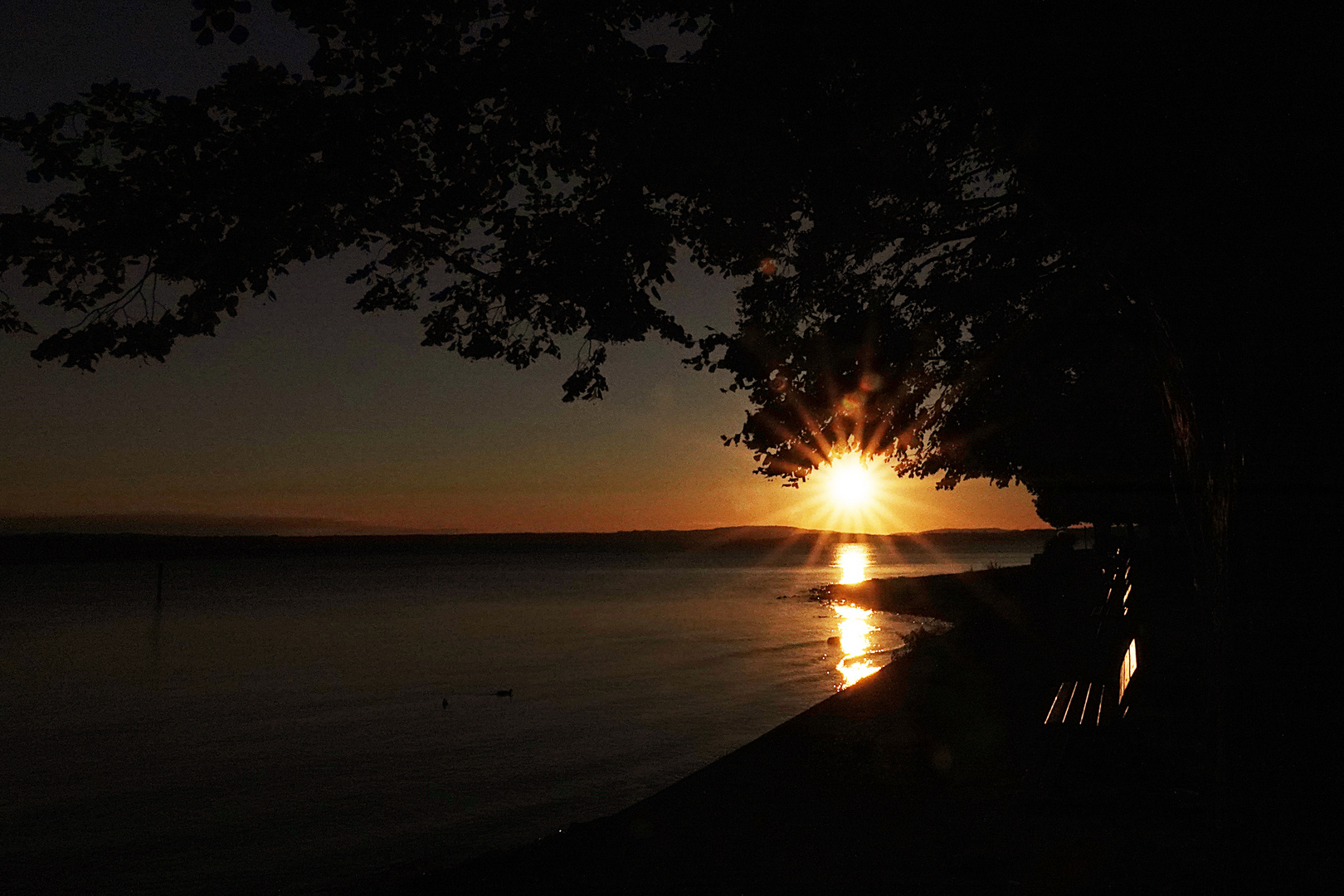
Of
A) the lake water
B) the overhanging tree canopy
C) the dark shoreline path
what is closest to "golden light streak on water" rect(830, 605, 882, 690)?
the lake water

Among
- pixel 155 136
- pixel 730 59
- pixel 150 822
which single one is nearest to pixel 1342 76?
pixel 730 59

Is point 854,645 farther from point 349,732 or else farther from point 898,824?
point 898,824

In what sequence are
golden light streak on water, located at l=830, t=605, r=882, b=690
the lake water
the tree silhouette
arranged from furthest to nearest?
golden light streak on water, located at l=830, t=605, r=882, b=690 < the lake water < the tree silhouette

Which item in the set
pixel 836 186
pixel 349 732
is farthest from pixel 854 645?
pixel 836 186

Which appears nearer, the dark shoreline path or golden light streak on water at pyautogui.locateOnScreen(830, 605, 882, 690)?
the dark shoreline path

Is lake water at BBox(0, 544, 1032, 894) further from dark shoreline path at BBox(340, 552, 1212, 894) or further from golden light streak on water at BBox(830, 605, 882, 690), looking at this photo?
dark shoreline path at BBox(340, 552, 1212, 894)

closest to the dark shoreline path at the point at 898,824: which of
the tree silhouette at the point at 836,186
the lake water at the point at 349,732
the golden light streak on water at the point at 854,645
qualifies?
the tree silhouette at the point at 836,186

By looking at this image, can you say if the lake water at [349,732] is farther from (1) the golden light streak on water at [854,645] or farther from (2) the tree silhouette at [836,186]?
(2) the tree silhouette at [836,186]

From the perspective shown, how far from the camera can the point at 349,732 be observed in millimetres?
24125

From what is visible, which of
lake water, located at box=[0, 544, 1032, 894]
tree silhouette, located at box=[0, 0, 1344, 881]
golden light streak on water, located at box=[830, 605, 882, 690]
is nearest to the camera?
tree silhouette, located at box=[0, 0, 1344, 881]

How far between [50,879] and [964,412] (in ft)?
56.7

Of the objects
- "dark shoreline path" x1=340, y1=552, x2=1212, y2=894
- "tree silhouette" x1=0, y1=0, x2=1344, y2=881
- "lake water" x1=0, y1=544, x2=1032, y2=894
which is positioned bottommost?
"lake water" x1=0, y1=544, x2=1032, y2=894

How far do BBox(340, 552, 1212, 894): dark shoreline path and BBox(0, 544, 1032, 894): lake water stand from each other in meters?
3.68

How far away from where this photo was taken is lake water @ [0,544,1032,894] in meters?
14.5
